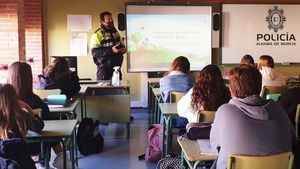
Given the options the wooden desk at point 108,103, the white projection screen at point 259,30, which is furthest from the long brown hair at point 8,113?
the white projection screen at point 259,30

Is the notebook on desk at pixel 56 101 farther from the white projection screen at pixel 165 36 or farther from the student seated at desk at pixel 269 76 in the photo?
the white projection screen at pixel 165 36

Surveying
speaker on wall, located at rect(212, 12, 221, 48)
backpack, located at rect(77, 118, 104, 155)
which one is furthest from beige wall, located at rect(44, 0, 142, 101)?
backpack, located at rect(77, 118, 104, 155)

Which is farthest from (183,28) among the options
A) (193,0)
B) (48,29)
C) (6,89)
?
(6,89)

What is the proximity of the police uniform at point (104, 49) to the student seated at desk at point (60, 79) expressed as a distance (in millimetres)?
1665

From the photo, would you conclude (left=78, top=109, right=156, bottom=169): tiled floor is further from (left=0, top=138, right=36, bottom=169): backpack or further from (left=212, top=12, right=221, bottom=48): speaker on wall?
(left=212, top=12, right=221, bottom=48): speaker on wall

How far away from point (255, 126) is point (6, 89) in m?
1.60

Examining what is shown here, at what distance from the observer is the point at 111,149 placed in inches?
201

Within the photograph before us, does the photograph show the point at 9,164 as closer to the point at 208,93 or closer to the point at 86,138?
the point at 208,93

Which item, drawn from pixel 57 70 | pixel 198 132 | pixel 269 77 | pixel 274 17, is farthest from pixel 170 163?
pixel 274 17

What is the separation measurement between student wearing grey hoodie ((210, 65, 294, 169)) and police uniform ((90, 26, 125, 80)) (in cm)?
436

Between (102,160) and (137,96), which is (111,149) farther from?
(137,96)

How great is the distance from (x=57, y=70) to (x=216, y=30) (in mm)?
4021

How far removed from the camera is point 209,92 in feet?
10.9

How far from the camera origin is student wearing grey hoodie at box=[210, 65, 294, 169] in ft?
7.06
